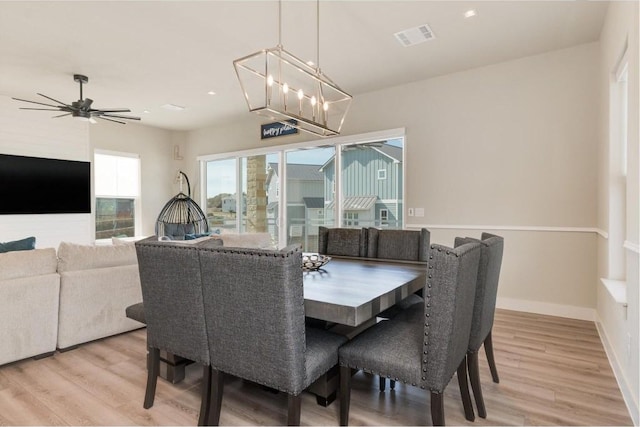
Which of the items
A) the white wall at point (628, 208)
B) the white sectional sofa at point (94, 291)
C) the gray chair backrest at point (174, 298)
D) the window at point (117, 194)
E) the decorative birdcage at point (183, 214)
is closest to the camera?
the gray chair backrest at point (174, 298)

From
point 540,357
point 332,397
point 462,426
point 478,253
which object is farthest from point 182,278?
point 540,357

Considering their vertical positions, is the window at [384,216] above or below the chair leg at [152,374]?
above

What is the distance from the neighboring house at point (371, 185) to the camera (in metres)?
4.93

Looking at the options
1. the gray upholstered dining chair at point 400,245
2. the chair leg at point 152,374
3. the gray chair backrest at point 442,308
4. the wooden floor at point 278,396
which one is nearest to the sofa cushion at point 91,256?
the wooden floor at point 278,396

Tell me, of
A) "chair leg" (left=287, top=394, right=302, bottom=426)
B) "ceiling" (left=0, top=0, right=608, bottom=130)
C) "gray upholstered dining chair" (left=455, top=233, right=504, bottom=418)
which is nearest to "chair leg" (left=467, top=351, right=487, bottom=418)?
"gray upholstered dining chair" (left=455, top=233, right=504, bottom=418)

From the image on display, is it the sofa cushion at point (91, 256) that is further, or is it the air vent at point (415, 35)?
the air vent at point (415, 35)

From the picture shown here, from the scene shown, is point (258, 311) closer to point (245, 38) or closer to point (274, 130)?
point (245, 38)

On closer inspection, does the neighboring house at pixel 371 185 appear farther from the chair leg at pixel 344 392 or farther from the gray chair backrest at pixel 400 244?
the chair leg at pixel 344 392

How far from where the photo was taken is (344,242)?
10.7 ft

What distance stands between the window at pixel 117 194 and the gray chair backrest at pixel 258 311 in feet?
19.6

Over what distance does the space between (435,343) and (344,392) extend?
59 cm

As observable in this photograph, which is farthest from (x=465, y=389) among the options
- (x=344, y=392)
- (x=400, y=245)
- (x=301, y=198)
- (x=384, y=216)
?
(x=301, y=198)

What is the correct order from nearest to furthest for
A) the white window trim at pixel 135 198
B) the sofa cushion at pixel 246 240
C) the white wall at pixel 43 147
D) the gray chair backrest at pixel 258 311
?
1. the gray chair backrest at pixel 258 311
2. the sofa cushion at pixel 246 240
3. the white wall at pixel 43 147
4. the white window trim at pixel 135 198

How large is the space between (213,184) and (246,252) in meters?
6.12
